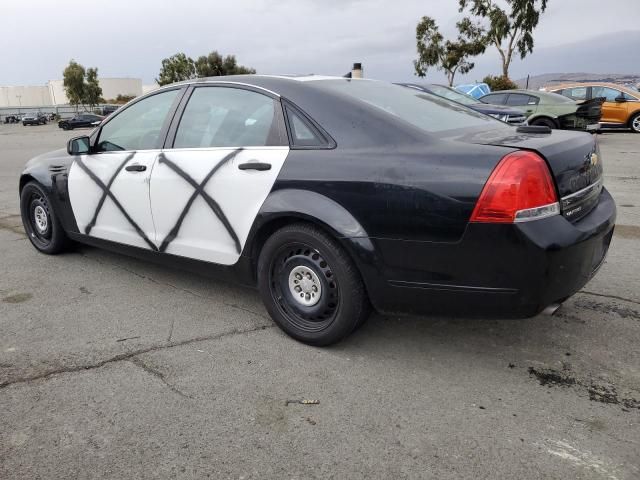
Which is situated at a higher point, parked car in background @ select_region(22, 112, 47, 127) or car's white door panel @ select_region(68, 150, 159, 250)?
parked car in background @ select_region(22, 112, 47, 127)

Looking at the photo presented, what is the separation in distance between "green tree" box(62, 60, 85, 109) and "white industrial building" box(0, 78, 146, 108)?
118ft

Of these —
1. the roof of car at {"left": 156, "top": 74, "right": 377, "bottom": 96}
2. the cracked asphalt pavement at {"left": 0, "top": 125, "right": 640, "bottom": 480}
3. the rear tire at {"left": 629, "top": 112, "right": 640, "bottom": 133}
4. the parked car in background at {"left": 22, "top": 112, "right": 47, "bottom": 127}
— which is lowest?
the cracked asphalt pavement at {"left": 0, "top": 125, "right": 640, "bottom": 480}

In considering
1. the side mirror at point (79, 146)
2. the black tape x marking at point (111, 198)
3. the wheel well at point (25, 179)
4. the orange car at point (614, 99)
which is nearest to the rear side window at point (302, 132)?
the black tape x marking at point (111, 198)

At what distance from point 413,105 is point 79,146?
2.70m

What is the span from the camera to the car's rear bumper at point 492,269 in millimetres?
2443

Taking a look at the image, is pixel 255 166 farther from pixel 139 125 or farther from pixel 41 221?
pixel 41 221

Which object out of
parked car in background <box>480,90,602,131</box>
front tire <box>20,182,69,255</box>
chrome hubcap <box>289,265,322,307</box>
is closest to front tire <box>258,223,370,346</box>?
chrome hubcap <box>289,265,322,307</box>

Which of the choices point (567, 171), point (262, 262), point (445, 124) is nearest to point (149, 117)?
point (262, 262)

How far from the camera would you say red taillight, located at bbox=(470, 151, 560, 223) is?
7.92 ft

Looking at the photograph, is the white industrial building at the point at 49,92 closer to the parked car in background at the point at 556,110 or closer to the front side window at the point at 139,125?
the parked car in background at the point at 556,110

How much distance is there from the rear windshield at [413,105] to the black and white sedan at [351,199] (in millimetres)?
18

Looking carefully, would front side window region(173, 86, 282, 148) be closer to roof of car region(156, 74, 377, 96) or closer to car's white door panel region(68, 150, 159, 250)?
roof of car region(156, 74, 377, 96)

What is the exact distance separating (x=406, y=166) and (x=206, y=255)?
1.55 meters

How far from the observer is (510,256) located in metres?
2.45
